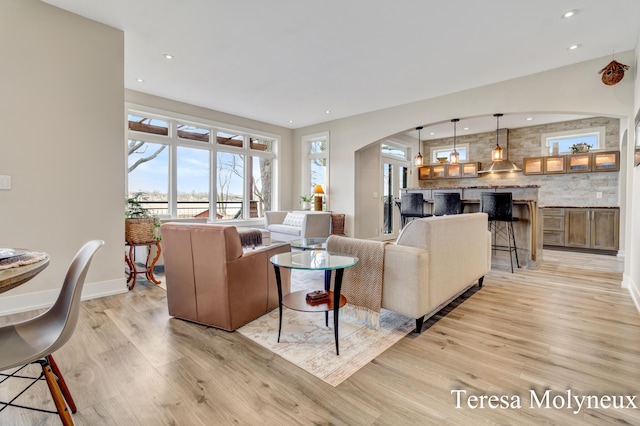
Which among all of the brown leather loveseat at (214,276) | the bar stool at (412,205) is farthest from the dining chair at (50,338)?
the bar stool at (412,205)

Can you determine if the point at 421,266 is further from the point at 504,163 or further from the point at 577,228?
the point at 504,163

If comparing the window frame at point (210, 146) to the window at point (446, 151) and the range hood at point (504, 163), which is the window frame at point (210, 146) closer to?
the window at point (446, 151)

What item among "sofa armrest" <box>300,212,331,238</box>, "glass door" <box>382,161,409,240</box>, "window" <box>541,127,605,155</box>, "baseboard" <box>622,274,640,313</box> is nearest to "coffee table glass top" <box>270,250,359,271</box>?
"baseboard" <box>622,274,640,313</box>

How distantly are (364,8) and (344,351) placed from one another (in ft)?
9.73

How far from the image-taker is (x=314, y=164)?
726 cm

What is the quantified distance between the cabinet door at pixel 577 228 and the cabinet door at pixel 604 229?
0.07 metres

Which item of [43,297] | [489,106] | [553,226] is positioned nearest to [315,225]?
[489,106]

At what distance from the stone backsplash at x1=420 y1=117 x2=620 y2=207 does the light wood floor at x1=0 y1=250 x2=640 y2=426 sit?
4.80m

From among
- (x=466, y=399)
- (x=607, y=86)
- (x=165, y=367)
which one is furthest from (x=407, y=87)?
(x=165, y=367)

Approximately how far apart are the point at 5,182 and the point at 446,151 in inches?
361

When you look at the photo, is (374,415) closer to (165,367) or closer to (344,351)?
(344,351)

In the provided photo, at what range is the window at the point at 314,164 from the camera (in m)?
7.03

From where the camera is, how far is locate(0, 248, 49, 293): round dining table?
3.29 feet

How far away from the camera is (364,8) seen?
2.79 meters
